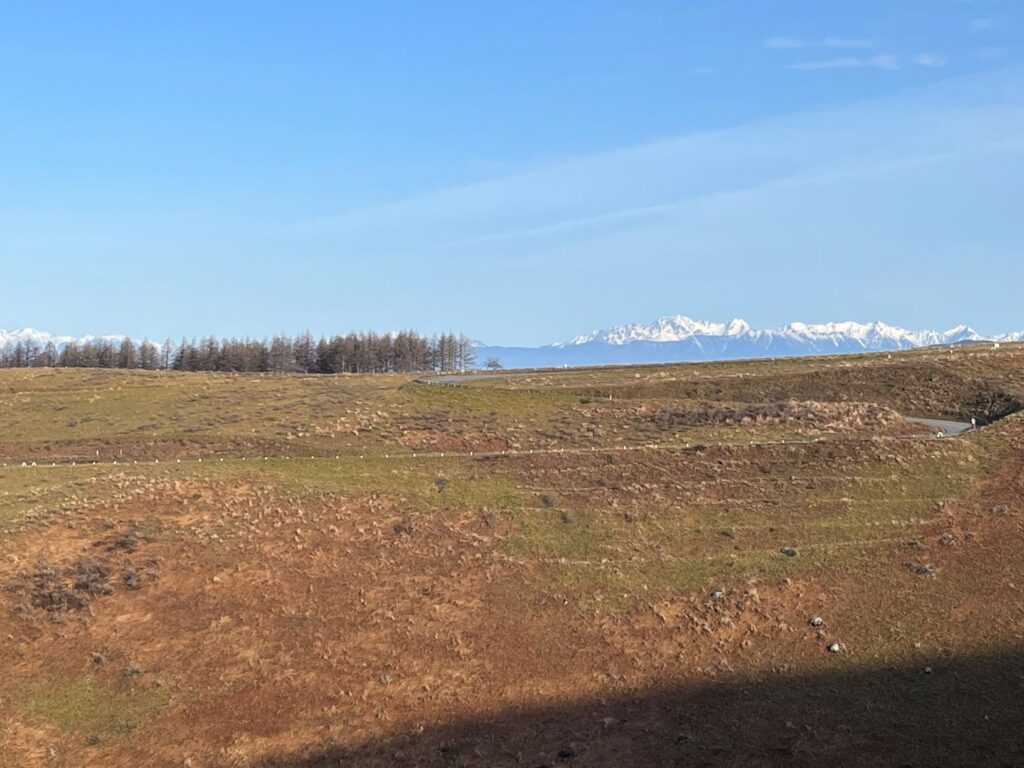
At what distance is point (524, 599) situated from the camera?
35125 mm

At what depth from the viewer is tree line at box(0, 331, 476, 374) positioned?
546ft

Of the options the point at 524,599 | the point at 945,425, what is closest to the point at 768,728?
the point at 524,599

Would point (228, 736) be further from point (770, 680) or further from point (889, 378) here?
point (889, 378)

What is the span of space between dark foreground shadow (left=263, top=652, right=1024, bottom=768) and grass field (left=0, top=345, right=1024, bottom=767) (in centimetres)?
11

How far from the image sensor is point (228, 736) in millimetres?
27688

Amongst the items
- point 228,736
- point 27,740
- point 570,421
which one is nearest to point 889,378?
point 570,421

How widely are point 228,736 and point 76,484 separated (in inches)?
906

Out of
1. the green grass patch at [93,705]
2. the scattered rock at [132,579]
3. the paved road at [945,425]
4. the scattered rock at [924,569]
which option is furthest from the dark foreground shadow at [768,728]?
the paved road at [945,425]

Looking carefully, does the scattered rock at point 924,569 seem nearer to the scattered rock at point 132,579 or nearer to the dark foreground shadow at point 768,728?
the dark foreground shadow at point 768,728

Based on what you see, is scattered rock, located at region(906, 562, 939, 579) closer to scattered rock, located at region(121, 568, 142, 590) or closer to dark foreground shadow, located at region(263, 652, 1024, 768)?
dark foreground shadow, located at region(263, 652, 1024, 768)

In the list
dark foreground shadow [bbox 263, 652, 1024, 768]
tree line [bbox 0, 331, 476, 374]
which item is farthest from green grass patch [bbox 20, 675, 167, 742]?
tree line [bbox 0, 331, 476, 374]

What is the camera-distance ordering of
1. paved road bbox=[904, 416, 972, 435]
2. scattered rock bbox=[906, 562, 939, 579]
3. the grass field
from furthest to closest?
paved road bbox=[904, 416, 972, 435] → scattered rock bbox=[906, 562, 939, 579] → the grass field

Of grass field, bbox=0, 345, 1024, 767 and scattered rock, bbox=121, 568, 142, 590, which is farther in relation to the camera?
scattered rock, bbox=121, 568, 142, 590

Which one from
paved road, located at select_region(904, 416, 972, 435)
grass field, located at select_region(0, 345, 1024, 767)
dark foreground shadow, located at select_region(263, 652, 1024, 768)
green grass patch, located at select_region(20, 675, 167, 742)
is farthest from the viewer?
paved road, located at select_region(904, 416, 972, 435)
